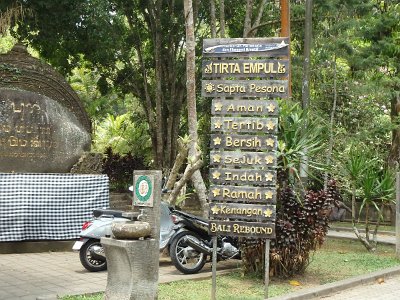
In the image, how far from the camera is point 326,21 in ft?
55.7

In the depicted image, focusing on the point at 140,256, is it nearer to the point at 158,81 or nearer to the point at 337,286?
the point at 337,286

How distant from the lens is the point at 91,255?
351 inches

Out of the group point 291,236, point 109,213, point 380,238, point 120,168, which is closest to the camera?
point 291,236

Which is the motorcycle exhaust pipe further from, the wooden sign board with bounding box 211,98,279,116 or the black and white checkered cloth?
the black and white checkered cloth

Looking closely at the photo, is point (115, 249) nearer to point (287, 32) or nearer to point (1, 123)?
point (1, 123)

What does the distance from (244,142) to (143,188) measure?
1.67 metres

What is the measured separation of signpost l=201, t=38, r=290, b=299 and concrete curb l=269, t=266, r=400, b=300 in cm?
48

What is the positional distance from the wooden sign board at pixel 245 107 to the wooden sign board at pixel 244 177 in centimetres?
73

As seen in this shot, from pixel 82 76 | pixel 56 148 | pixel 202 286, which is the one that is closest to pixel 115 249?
pixel 202 286

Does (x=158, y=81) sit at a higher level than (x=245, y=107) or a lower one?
higher

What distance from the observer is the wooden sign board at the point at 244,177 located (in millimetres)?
7266

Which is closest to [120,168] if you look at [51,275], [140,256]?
[51,275]

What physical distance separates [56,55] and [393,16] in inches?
384

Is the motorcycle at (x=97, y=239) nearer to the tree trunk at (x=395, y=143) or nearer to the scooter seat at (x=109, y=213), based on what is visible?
the scooter seat at (x=109, y=213)
